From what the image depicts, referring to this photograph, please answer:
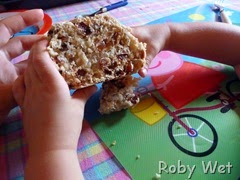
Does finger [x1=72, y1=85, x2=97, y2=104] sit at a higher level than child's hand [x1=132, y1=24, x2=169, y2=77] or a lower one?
lower

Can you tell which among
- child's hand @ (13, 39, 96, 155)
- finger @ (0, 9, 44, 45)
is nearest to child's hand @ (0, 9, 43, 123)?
finger @ (0, 9, 44, 45)

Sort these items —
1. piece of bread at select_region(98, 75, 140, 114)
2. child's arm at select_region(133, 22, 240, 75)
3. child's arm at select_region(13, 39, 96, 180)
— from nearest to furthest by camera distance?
child's arm at select_region(13, 39, 96, 180) → piece of bread at select_region(98, 75, 140, 114) → child's arm at select_region(133, 22, 240, 75)

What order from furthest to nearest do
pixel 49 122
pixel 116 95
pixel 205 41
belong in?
pixel 205 41
pixel 116 95
pixel 49 122

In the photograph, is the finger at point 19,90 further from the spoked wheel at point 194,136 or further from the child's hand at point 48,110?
the spoked wheel at point 194,136

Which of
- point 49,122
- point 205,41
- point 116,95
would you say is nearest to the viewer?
point 49,122

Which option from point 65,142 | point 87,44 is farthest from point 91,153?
point 87,44

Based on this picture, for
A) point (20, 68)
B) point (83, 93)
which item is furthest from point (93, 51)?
point (20, 68)

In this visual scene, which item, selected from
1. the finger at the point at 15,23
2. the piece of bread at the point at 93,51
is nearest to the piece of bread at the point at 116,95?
the piece of bread at the point at 93,51

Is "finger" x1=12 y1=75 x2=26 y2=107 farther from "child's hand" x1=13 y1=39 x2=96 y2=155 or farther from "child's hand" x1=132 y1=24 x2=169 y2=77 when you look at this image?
"child's hand" x1=132 y1=24 x2=169 y2=77

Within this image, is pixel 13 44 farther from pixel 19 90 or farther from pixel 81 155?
pixel 81 155

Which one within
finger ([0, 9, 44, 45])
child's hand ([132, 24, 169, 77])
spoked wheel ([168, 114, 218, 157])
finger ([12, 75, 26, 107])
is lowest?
spoked wheel ([168, 114, 218, 157])
